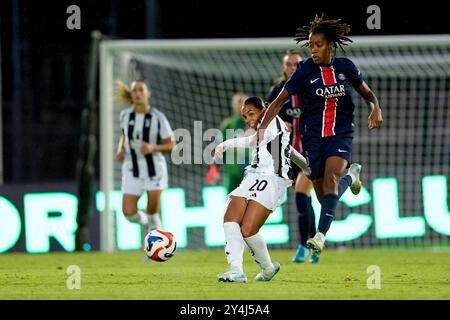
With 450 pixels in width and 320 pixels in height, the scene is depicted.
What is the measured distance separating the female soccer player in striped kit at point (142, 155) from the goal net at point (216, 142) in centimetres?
119

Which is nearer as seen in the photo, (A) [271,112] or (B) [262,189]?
(B) [262,189]

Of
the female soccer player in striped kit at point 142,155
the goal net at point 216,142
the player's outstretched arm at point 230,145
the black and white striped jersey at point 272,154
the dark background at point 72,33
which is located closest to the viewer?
the player's outstretched arm at point 230,145

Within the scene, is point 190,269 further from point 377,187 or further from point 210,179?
point 377,187

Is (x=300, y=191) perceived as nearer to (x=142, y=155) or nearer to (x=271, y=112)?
(x=142, y=155)

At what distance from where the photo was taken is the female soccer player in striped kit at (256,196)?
779 cm

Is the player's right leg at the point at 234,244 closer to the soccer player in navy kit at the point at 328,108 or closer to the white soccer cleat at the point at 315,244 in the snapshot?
the white soccer cleat at the point at 315,244

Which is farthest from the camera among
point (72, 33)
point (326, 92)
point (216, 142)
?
point (72, 33)

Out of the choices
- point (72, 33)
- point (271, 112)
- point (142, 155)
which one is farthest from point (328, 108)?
point (72, 33)

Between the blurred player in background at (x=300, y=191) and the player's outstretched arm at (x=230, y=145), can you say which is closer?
the player's outstretched arm at (x=230, y=145)

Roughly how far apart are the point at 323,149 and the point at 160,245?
65.1 inches

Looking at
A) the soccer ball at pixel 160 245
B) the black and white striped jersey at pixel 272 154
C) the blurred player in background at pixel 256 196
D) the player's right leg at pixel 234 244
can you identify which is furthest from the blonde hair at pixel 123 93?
the player's right leg at pixel 234 244

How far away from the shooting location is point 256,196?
7.88 metres
